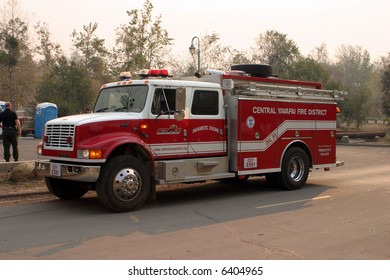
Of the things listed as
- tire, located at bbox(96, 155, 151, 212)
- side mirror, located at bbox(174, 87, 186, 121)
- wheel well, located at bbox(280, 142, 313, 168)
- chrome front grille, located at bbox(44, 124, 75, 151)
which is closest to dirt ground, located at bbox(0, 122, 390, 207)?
chrome front grille, located at bbox(44, 124, 75, 151)

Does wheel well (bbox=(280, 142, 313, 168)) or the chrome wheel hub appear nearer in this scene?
the chrome wheel hub

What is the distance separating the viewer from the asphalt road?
546cm

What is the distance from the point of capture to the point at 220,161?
9453 mm

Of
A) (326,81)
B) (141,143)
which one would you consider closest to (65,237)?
(141,143)

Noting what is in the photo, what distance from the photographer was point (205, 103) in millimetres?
9352

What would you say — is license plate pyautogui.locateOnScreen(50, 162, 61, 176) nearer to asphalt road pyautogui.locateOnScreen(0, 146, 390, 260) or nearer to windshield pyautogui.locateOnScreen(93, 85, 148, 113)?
asphalt road pyautogui.locateOnScreen(0, 146, 390, 260)

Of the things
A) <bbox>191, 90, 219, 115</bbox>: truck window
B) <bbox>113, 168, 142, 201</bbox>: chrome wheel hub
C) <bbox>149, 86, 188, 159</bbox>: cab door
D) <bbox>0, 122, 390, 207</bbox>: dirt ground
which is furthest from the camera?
<bbox>0, 122, 390, 207</bbox>: dirt ground

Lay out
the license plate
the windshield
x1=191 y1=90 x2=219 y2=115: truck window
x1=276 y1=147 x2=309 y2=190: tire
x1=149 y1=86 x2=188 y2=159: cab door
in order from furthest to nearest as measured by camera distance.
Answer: x1=276 y1=147 x2=309 y2=190: tire
x1=191 y1=90 x2=219 y2=115: truck window
the windshield
x1=149 y1=86 x2=188 y2=159: cab door
the license plate

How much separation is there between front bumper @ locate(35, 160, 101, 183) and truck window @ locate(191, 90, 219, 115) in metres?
2.58

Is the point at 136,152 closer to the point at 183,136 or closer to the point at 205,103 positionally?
the point at 183,136

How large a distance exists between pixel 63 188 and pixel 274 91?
5.28m

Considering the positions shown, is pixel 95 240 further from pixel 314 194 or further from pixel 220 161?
pixel 314 194

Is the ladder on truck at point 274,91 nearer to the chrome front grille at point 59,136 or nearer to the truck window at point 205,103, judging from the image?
the truck window at point 205,103

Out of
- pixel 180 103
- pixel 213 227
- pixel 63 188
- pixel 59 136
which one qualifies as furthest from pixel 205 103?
pixel 63 188
